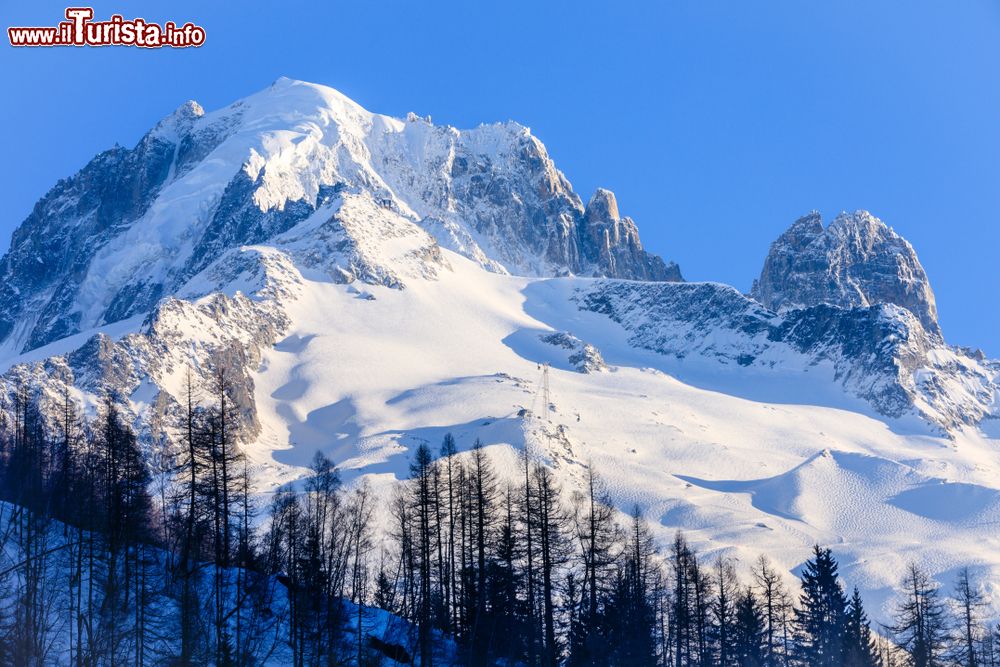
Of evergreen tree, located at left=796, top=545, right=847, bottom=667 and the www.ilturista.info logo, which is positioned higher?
the www.ilturista.info logo

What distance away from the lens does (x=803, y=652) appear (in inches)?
3113

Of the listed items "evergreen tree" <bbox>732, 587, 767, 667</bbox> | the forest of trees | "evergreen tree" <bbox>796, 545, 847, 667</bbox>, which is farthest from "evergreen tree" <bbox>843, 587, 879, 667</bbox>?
"evergreen tree" <bbox>732, 587, 767, 667</bbox>

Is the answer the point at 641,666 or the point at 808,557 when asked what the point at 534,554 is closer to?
the point at 641,666

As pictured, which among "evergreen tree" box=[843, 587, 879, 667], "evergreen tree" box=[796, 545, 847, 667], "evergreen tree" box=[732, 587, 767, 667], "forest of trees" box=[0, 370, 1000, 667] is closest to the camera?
"forest of trees" box=[0, 370, 1000, 667]

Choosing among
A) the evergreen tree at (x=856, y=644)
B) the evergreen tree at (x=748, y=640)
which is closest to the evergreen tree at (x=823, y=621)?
the evergreen tree at (x=856, y=644)

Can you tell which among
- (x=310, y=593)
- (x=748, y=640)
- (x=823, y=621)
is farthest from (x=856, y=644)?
(x=310, y=593)

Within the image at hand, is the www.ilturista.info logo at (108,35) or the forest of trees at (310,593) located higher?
the www.ilturista.info logo at (108,35)

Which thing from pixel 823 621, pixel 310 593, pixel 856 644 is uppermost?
pixel 310 593

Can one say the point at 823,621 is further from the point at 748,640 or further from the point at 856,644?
the point at 856,644

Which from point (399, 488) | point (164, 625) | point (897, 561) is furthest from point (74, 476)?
point (897, 561)

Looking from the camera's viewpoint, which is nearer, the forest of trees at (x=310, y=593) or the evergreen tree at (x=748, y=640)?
the forest of trees at (x=310, y=593)

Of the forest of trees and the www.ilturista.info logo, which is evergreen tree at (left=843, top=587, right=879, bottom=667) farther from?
the www.ilturista.info logo

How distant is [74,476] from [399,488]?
2938 inches

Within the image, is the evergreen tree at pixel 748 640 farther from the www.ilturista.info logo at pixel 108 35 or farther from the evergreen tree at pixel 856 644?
the www.ilturista.info logo at pixel 108 35
